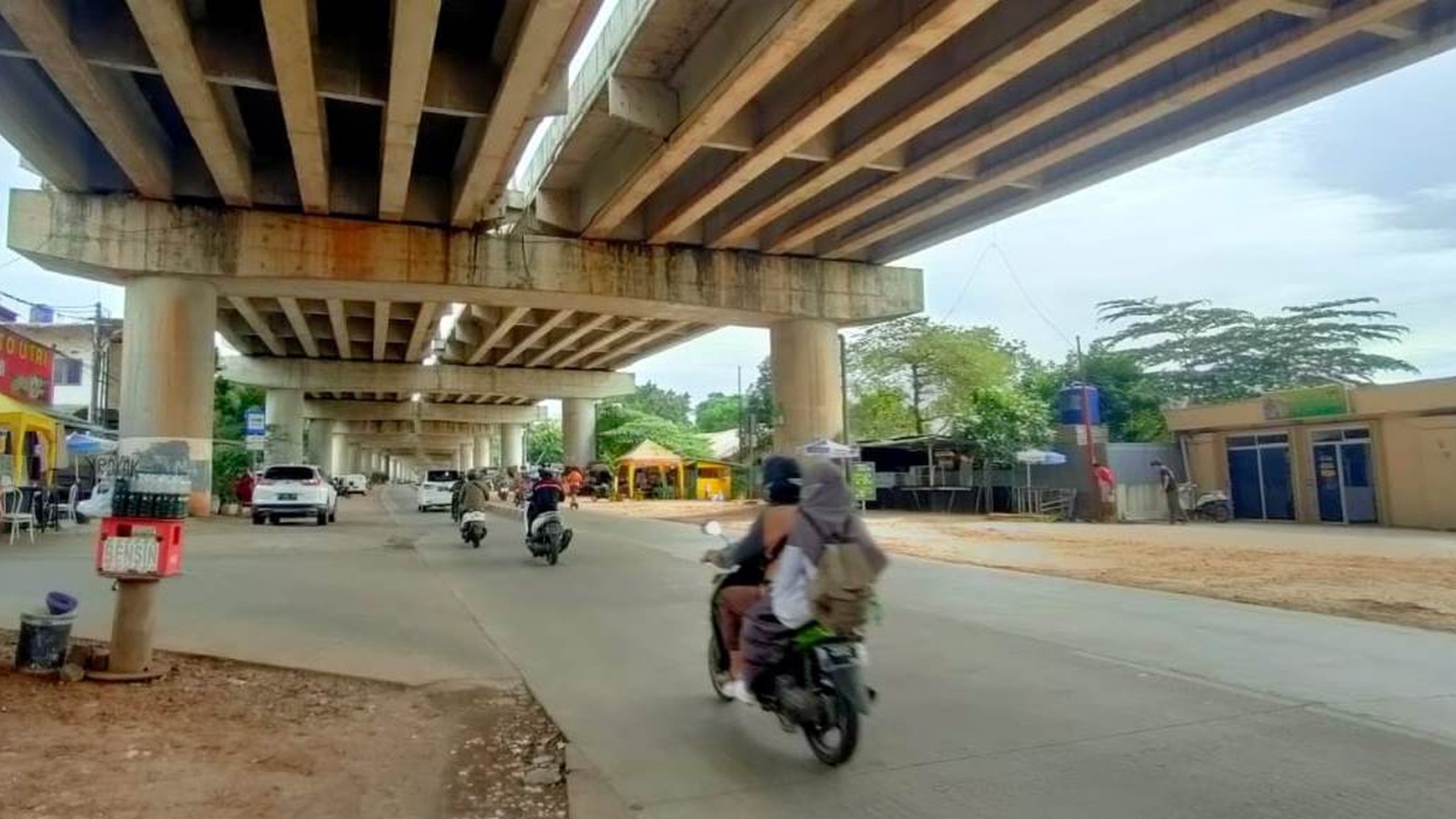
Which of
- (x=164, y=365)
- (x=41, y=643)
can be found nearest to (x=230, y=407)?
(x=164, y=365)

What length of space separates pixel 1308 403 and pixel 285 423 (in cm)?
4041

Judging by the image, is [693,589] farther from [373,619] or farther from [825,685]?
[825,685]

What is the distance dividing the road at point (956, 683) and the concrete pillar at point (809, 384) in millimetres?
11953

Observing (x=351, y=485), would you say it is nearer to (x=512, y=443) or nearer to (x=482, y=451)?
(x=512, y=443)

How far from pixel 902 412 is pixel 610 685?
4422cm

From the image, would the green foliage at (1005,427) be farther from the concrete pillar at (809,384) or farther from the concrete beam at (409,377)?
the concrete beam at (409,377)

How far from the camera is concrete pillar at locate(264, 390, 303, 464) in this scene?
43750 mm

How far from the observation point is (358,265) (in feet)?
68.7

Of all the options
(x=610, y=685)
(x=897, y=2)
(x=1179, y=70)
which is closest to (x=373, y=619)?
(x=610, y=685)

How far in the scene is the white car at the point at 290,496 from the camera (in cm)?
2473

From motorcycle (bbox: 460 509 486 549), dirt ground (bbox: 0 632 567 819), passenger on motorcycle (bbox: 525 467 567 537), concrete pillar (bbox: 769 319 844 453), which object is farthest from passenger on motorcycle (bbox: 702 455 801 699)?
concrete pillar (bbox: 769 319 844 453)

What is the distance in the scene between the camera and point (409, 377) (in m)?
46.0

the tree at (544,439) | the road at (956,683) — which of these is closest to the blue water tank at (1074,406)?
the road at (956,683)

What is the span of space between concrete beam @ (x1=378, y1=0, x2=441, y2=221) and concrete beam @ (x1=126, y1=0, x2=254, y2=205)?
252 centimetres
